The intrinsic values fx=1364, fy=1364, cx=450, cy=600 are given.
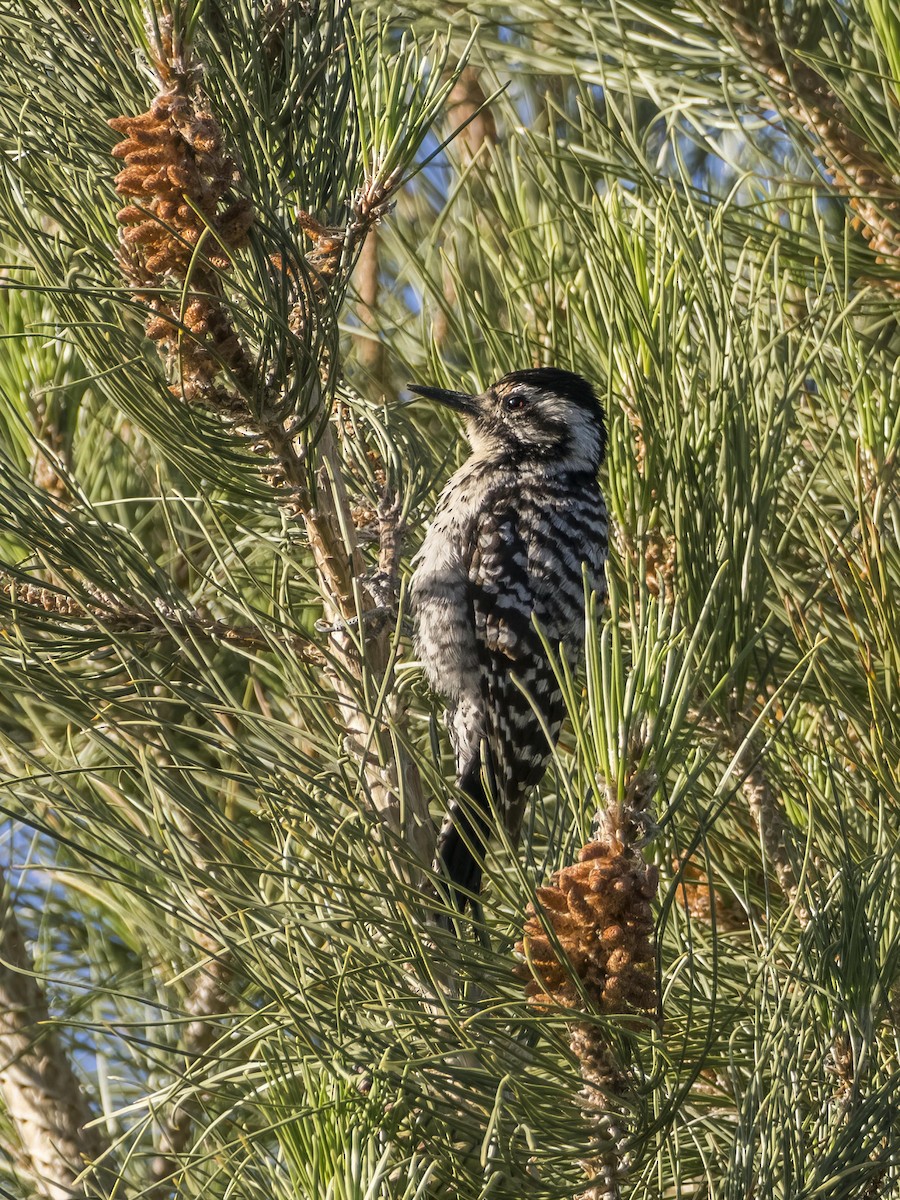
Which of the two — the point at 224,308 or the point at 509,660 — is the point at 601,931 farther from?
the point at 509,660

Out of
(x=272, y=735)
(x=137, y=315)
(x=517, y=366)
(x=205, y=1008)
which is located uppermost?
(x=137, y=315)

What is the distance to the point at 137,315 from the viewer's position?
5.97 feet

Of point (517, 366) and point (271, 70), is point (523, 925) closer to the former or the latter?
point (271, 70)

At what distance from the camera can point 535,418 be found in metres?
3.22

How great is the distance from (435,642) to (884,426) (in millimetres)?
1127

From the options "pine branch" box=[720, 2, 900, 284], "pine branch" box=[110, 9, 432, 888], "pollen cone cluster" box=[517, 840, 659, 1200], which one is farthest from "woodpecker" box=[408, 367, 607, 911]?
"pollen cone cluster" box=[517, 840, 659, 1200]

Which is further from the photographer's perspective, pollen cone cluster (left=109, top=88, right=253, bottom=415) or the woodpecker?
the woodpecker

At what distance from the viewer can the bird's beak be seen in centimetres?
273

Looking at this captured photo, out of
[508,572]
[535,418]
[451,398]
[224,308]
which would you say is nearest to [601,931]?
[224,308]

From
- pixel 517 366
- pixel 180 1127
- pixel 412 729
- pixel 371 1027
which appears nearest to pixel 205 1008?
pixel 180 1127

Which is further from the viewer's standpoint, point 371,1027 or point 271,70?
point 271,70

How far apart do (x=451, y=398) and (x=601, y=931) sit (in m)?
1.59

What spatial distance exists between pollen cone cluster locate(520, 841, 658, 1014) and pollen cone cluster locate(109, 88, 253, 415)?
0.71 meters

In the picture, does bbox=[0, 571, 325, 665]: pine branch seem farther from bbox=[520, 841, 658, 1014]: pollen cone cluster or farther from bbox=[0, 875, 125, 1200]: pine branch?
bbox=[0, 875, 125, 1200]: pine branch
